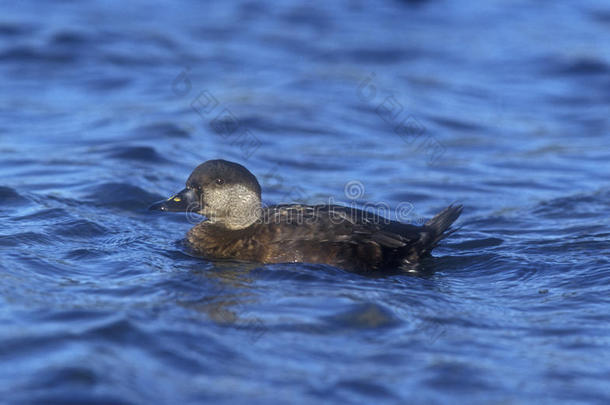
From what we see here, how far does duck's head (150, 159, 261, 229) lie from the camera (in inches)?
287

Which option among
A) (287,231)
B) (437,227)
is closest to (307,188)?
(437,227)

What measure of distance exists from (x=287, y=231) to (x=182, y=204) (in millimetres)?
1096

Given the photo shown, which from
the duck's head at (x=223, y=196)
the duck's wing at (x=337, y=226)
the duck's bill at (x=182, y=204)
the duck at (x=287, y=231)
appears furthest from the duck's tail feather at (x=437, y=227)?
the duck's bill at (x=182, y=204)

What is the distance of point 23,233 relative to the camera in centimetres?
759

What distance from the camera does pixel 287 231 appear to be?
686cm

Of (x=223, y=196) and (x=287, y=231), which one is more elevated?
(x=223, y=196)

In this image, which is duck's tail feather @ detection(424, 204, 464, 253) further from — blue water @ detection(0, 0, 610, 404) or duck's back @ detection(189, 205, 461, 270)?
blue water @ detection(0, 0, 610, 404)

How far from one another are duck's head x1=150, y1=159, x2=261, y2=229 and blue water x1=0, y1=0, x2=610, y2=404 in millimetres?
475

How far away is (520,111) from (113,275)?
9.35 meters

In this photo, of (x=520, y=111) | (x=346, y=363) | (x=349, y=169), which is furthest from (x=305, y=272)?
(x=520, y=111)

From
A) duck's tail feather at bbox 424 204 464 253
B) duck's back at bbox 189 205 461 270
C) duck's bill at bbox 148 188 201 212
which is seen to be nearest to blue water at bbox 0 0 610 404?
duck's back at bbox 189 205 461 270

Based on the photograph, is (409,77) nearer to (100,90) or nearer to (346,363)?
(100,90)

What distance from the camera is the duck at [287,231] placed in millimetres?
6797

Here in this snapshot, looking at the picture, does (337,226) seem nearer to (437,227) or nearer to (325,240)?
(325,240)
